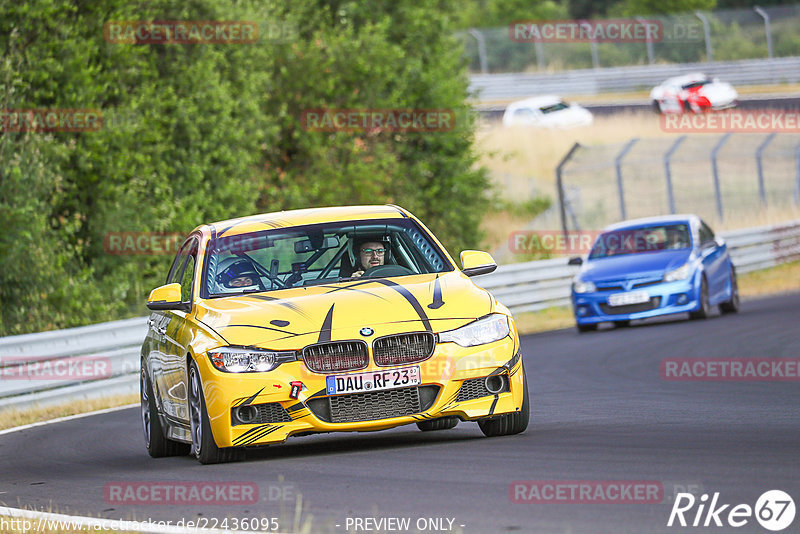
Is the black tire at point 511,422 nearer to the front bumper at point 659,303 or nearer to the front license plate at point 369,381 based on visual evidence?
the front license plate at point 369,381

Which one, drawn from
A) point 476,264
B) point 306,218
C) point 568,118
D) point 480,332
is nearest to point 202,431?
point 480,332

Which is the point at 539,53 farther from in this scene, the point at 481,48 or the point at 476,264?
the point at 476,264

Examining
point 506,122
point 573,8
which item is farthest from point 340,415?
point 573,8

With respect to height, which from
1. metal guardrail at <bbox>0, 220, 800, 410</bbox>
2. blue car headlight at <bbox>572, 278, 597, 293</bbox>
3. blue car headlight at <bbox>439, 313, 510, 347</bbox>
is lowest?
blue car headlight at <bbox>572, 278, 597, 293</bbox>

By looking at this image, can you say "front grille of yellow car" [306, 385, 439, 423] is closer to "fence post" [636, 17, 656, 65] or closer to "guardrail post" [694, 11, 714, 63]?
"guardrail post" [694, 11, 714, 63]

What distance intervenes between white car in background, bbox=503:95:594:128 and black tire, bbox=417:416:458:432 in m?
43.6

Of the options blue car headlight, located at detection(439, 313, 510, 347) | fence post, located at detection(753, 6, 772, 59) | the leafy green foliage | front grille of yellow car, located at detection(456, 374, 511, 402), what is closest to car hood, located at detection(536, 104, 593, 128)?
fence post, located at detection(753, 6, 772, 59)

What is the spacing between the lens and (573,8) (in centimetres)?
8550

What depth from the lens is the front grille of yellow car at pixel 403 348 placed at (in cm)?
855

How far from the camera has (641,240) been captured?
70.4ft

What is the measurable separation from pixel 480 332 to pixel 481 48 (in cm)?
5273

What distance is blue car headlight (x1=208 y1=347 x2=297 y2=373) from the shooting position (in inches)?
336

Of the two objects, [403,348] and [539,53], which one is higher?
[403,348]

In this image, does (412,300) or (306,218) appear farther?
(306,218)
